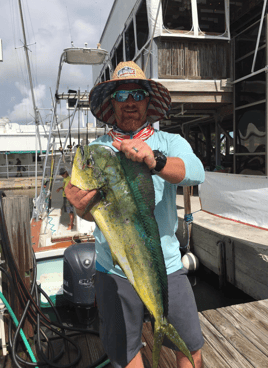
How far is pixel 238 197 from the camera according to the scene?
6.20 meters

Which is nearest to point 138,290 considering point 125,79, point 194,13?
point 125,79

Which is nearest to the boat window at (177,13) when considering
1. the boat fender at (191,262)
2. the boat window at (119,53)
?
the boat window at (119,53)

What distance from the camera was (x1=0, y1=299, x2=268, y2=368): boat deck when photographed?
103 inches

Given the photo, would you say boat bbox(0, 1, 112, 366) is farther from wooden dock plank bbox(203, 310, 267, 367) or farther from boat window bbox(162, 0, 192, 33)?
boat window bbox(162, 0, 192, 33)

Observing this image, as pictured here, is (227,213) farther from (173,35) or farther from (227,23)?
(227,23)

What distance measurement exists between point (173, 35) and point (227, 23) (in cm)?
194

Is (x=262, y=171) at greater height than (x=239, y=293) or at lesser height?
greater

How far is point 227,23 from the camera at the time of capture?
27.9 feet

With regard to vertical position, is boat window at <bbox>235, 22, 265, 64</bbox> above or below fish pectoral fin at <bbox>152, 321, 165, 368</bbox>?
above

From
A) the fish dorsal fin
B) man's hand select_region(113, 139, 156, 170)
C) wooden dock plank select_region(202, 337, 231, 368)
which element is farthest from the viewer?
wooden dock plank select_region(202, 337, 231, 368)

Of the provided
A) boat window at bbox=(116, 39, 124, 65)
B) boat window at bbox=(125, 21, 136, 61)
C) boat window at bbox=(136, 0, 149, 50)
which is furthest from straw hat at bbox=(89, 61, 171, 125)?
boat window at bbox=(116, 39, 124, 65)

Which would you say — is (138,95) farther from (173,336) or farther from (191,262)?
(191,262)

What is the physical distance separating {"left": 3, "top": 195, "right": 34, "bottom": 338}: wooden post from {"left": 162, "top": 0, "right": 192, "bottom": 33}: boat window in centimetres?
784

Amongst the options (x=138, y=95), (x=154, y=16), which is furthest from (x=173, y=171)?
(x=154, y=16)
